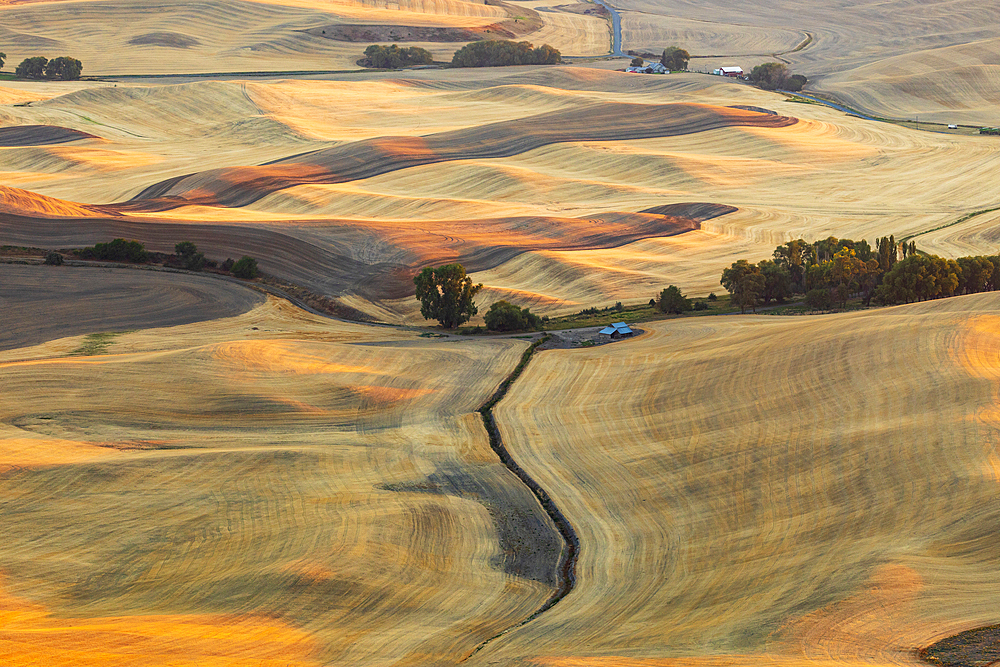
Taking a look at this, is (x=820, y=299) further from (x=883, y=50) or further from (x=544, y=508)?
(x=883, y=50)

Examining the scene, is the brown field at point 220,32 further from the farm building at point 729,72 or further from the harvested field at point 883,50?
the farm building at point 729,72

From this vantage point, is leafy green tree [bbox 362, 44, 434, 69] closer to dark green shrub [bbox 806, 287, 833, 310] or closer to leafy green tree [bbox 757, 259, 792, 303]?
leafy green tree [bbox 757, 259, 792, 303]

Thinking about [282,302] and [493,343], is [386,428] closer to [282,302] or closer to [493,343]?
[493,343]

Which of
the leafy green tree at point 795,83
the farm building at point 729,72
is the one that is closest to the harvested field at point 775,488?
the leafy green tree at point 795,83

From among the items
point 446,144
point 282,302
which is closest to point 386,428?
point 282,302

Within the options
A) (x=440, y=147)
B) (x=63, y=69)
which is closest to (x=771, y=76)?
(x=440, y=147)
